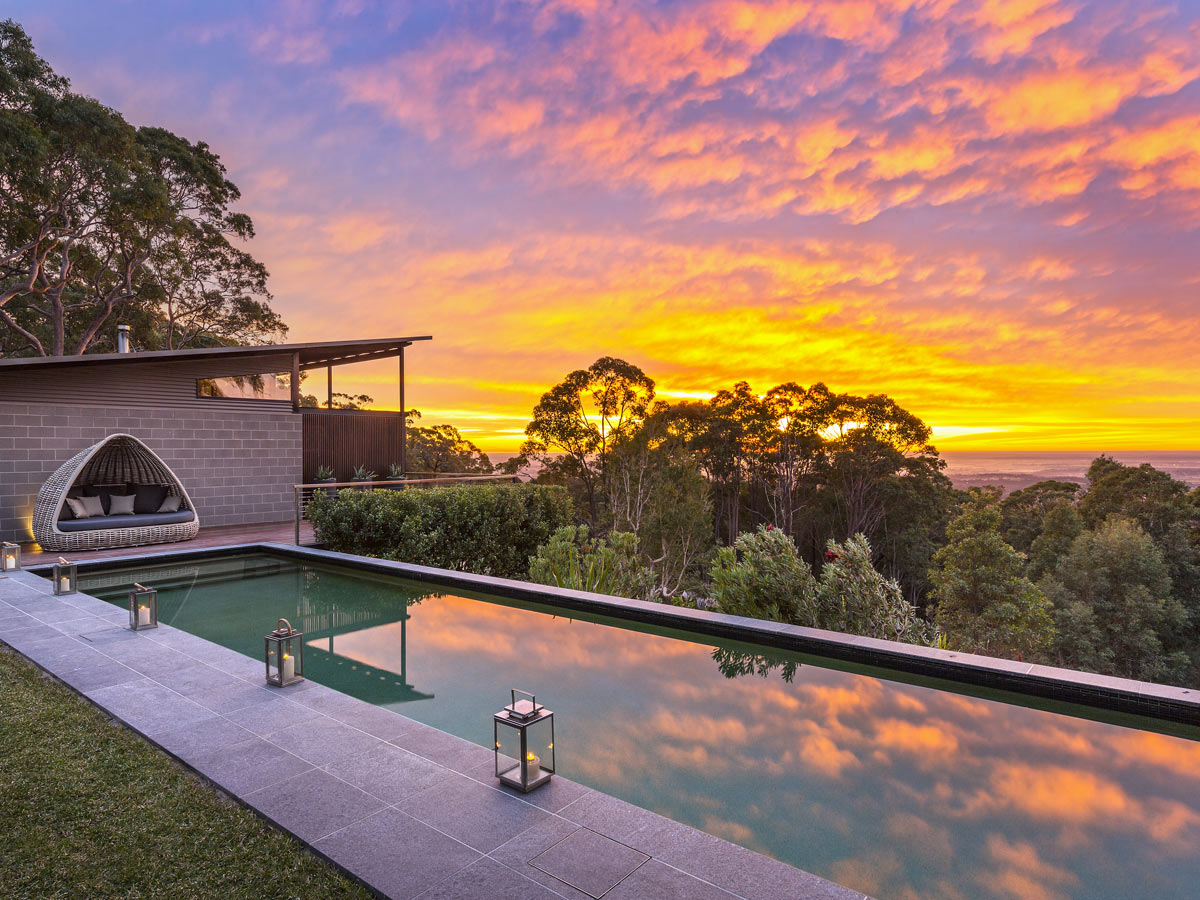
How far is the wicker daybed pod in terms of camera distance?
9031 mm

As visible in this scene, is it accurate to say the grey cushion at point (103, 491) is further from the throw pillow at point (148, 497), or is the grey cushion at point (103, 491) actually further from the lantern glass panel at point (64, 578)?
the lantern glass panel at point (64, 578)

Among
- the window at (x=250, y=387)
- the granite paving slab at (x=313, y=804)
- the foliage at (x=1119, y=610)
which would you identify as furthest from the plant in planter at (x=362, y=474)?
the foliage at (x=1119, y=610)

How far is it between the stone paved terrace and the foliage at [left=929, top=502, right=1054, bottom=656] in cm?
2116

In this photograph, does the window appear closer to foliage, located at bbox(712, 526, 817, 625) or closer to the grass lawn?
the grass lawn

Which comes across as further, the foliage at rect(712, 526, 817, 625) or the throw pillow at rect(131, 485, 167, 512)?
the throw pillow at rect(131, 485, 167, 512)

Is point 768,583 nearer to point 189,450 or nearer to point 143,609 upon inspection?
point 143,609

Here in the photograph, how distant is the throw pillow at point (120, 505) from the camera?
9.90 meters

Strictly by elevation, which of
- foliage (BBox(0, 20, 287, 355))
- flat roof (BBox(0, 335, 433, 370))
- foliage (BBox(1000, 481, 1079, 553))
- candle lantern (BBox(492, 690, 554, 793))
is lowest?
foliage (BBox(1000, 481, 1079, 553))

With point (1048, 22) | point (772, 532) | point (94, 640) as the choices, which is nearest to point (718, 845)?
point (772, 532)

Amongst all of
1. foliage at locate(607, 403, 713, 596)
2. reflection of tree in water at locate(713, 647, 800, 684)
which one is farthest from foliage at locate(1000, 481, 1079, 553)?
reflection of tree in water at locate(713, 647, 800, 684)

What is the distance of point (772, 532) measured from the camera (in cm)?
608

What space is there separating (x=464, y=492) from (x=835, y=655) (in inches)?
240

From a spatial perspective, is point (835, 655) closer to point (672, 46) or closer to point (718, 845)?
point (718, 845)

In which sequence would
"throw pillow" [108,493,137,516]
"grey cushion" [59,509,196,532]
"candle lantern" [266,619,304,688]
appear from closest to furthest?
"candle lantern" [266,619,304,688]
"grey cushion" [59,509,196,532]
"throw pillow" [108,493,137,516]
